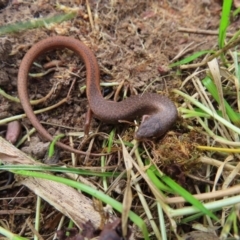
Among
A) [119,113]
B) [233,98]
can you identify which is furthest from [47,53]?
[233,98]

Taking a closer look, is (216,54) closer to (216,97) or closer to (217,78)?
(217,78)

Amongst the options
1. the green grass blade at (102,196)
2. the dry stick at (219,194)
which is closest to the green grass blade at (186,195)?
the dry stick at (219,194)

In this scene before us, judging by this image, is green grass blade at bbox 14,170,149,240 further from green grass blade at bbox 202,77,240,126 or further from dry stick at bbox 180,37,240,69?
dry stick at bbox 180,37,240,69

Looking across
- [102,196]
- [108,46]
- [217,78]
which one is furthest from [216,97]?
[102,196]

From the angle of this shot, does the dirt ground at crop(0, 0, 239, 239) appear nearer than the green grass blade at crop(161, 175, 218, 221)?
No

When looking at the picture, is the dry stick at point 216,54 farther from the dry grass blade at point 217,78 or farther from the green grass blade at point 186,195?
the green grass blade at point 186,195

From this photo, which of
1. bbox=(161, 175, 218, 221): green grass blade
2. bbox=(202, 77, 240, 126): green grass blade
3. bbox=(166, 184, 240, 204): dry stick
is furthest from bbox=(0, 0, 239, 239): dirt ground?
bbox=(166, 184, 240, 204): dry stick
